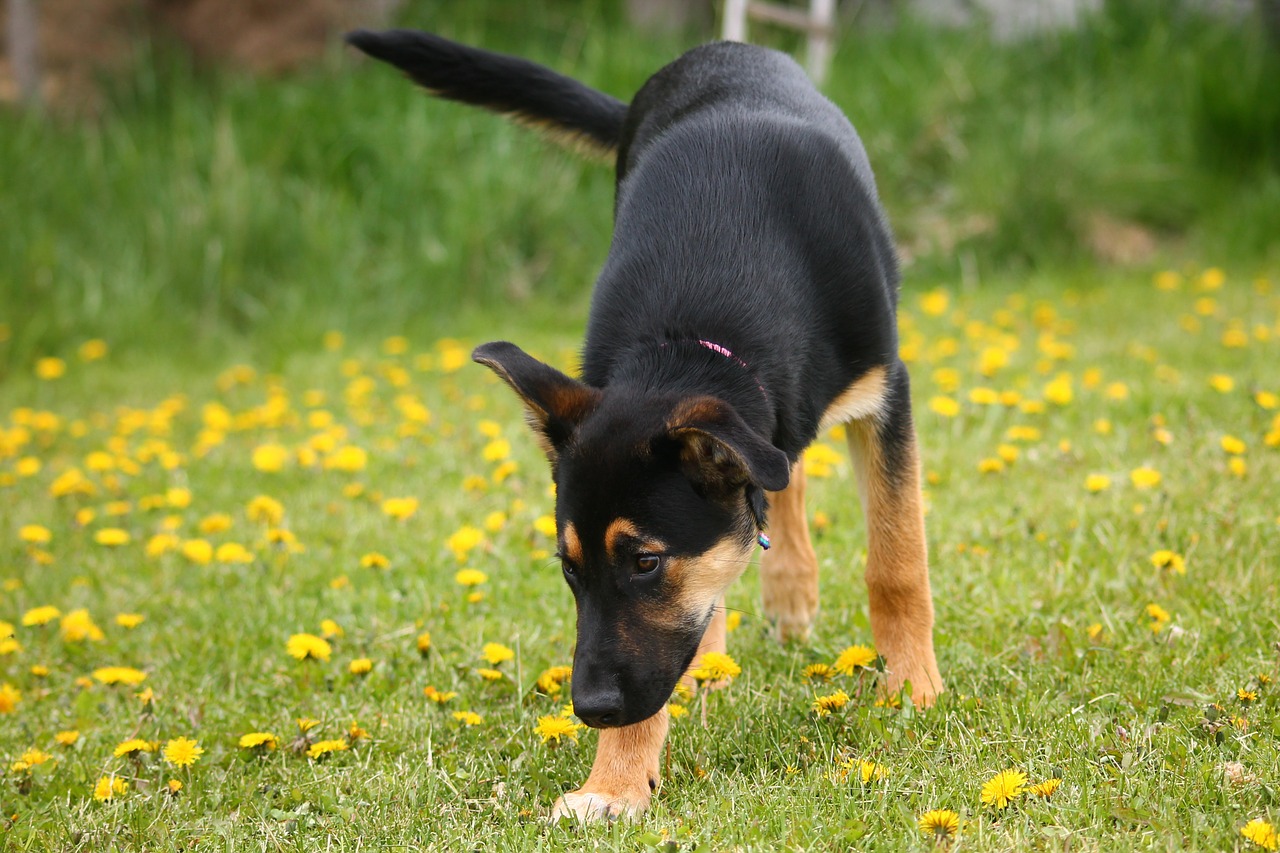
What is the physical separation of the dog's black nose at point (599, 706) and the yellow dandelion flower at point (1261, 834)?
116 cm

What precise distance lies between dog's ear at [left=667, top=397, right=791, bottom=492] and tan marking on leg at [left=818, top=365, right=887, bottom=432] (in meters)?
0.54

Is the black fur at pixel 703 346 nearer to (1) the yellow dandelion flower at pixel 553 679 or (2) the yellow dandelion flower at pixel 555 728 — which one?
(2) the yellow dandelion flower at pixel 555 728

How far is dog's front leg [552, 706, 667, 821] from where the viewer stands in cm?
265

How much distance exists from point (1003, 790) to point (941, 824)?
0.17m

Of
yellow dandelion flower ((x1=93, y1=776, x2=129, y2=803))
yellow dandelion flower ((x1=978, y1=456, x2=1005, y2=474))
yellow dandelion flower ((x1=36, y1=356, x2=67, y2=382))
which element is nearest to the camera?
yellow dandelion flower ((x1=93, y1=776, x2=129, y2=803))

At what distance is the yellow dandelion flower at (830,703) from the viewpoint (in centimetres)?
281

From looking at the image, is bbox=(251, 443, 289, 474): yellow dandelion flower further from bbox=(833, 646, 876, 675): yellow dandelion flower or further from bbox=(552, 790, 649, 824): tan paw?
bbox=(833, 646, 876, 675): yellow dandelion flower

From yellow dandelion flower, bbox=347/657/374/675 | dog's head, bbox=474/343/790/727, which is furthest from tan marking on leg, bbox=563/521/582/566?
yellow dandelion flower, bbox=347/657/374/675

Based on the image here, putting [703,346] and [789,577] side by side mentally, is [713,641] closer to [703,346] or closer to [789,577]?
[789,577]

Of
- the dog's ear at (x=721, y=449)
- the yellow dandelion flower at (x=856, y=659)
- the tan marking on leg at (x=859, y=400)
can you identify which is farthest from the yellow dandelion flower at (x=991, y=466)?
the dog's ear at (x=721, y=449)

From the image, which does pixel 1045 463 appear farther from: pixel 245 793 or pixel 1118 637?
pixel 245 793

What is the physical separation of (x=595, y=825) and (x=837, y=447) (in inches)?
134

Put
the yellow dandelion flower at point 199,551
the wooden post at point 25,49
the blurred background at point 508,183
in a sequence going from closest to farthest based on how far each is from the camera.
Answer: the yellow dandelion flower at point 199,551 → the blurred background at point 508,183 → the wooden post at point 25,49

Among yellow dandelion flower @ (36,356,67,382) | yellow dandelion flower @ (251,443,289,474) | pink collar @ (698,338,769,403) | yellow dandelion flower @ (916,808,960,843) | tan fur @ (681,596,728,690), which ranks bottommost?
yellow dandelion flower @ (36,356,67,382)
